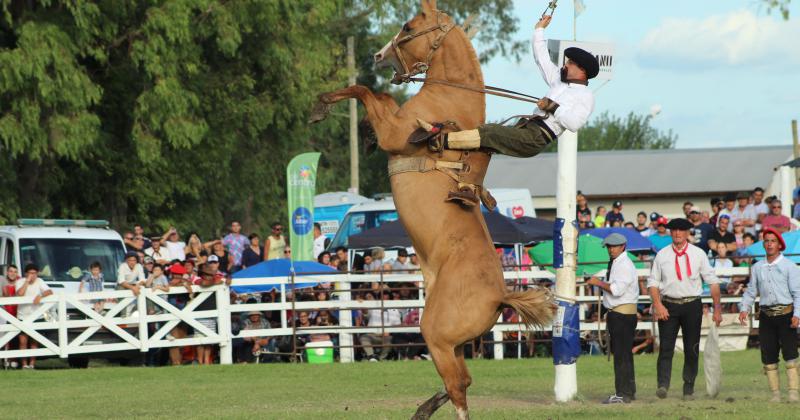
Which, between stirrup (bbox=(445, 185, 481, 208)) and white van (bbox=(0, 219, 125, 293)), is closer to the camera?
stirrup (bbox=(445, 185, 481, 208))

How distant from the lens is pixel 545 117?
895 cm

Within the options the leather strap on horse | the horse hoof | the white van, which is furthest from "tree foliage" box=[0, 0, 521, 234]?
the leather strap on horse

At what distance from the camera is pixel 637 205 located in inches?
2203

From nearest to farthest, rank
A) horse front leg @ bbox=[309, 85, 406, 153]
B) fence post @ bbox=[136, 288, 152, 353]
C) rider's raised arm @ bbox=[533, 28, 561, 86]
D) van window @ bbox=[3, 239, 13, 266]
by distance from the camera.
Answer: horse front leg @ bbox=[309, 85, 406, 153]
rider's raised arm @ bbox=[533, 28, 561, 86]
fence post @ bbox=[136, 288, 152, 353]
van window @ bbox=[3, 239, 13, 266]

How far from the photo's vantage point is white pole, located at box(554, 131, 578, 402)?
13.2m

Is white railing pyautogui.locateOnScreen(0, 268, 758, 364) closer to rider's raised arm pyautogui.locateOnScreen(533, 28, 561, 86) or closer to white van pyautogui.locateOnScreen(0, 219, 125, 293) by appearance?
white van pyautogui.locateOnScreen(0, 219, 125, 293)

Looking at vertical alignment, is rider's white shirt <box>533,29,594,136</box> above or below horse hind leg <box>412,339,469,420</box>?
above

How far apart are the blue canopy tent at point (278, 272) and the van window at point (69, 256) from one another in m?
2.03

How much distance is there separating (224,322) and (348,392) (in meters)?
5.36

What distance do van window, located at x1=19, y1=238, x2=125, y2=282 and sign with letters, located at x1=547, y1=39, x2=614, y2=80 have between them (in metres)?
10.2

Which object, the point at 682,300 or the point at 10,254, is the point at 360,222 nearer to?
the point at 10,254

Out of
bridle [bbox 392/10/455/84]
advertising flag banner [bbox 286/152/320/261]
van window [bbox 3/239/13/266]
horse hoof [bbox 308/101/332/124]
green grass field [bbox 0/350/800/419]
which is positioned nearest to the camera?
bridle [bbox 392/10/455/84]

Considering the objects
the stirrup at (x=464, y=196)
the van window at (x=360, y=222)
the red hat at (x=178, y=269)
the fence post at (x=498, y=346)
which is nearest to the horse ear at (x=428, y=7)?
the stirrup at (x=464, y=196)

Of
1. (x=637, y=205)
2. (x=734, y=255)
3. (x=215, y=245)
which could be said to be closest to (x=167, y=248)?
(x=215, y=245)
